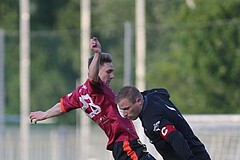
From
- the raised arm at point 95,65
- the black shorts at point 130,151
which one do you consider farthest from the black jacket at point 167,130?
the black shorts at point 130,151

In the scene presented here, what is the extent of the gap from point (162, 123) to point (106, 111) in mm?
1202

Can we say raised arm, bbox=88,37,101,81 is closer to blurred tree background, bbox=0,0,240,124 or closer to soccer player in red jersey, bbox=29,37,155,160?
soccer player in red jersey, bbox=29,37,155,160

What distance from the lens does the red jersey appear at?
9.44 metres

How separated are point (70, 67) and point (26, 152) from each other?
1355 cm

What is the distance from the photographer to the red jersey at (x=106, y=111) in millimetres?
9438

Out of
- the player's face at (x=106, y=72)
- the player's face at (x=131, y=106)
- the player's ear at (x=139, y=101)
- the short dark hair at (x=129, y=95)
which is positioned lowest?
the player's face at (x=131, y=106)

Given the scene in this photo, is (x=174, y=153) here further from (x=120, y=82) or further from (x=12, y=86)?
(x=12, y=86)

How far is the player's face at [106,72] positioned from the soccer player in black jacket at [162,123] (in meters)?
0.82

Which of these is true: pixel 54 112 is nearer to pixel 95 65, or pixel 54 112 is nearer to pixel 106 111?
pixel 106 111

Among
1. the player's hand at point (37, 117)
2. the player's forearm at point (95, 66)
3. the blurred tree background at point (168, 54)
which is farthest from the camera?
the blurred tree background at point (168, 54)

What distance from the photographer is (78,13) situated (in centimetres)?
4362

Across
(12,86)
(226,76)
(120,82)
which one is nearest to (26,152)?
(226,76)

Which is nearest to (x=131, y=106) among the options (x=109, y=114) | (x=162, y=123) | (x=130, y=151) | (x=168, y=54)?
(x=162, y=123)

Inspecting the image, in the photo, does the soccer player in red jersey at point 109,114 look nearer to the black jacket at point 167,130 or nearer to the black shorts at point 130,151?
the black shorts at point 130,151
